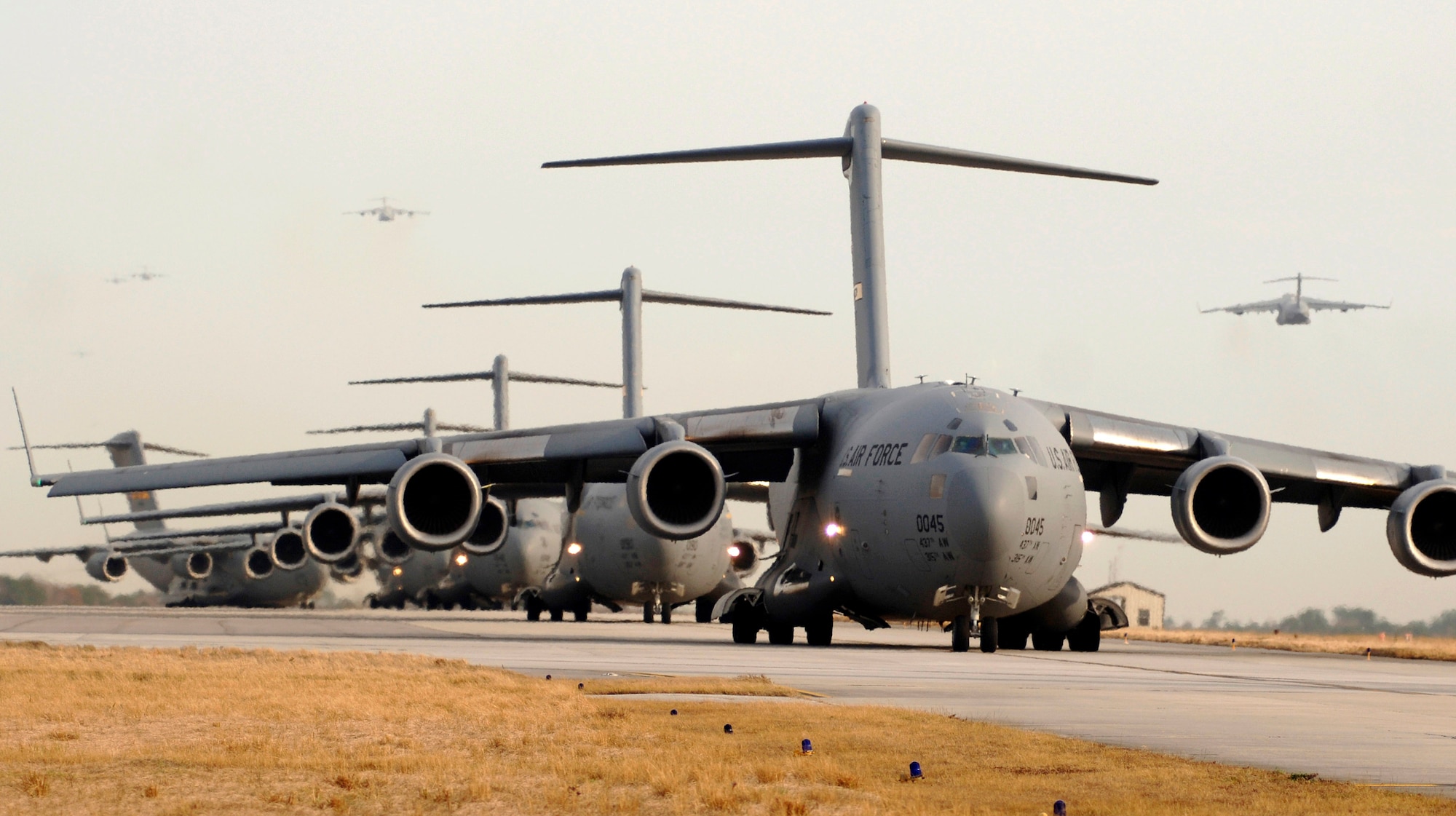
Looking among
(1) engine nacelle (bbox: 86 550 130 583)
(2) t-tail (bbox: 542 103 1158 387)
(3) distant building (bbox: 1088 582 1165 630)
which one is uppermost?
(2) t-tail (bbox: 542 103 1158 387)

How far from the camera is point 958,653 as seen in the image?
66.3 ft

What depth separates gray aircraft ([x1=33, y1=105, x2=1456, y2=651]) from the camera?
63.7 ft

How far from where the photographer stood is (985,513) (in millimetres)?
18594

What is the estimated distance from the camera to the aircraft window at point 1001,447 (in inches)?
755

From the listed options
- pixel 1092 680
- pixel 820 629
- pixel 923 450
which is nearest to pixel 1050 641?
pixel 820 629

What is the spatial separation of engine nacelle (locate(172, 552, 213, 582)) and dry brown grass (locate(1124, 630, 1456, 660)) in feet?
119

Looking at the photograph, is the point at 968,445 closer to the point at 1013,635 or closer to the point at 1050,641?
the point at 1013,635

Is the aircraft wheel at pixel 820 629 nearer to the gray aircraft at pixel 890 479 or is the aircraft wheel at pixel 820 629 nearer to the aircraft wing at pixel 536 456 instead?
the gray aircraft at pixel 890 479

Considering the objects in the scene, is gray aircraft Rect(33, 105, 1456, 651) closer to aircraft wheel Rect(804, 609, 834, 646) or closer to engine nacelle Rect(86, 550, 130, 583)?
aircraft wheel Rect(804, 609, 834, 646)

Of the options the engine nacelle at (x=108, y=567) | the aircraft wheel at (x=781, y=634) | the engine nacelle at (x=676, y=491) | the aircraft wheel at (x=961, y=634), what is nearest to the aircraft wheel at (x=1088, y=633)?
the aircraft wheel at (x=961, y=634)

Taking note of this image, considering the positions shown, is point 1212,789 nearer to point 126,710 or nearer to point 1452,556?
point 126,710

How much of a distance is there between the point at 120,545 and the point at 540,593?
27.2 metres

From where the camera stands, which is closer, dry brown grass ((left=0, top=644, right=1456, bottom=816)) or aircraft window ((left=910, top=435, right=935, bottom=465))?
dry brown grass ((left=0, top=644, right=1456, bottom=816))

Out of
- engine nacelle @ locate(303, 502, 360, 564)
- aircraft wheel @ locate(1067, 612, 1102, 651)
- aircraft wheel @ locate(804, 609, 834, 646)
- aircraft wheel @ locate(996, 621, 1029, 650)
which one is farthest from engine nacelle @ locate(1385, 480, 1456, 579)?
engine nacelle @ locate(303, 502, 360, 564)
